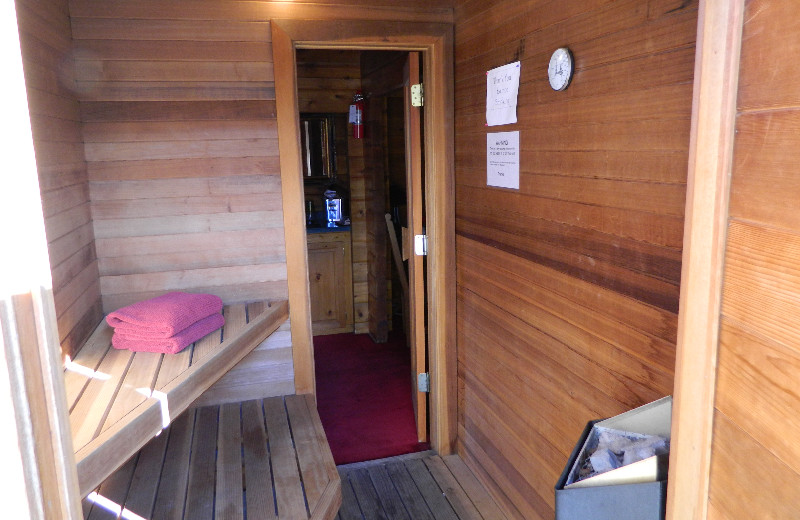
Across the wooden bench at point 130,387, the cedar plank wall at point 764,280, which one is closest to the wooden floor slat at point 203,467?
the wooden bench at point 130,387

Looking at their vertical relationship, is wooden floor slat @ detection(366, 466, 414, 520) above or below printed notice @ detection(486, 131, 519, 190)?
below

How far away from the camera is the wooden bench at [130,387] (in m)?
1.52

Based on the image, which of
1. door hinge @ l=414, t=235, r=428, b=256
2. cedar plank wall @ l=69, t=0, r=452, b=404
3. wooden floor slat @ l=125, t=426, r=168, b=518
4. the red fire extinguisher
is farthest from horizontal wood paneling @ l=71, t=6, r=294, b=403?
the red fire extinguisher

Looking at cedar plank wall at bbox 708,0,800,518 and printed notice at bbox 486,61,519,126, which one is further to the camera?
printed notice at bbox 486,61,519,126

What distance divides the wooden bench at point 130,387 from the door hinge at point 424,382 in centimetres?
98

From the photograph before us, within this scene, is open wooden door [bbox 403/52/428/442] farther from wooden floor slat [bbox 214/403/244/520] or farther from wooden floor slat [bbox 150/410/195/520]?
wooden floor slat [bbox 150/410/195/520]

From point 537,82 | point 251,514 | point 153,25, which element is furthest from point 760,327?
point 153,25

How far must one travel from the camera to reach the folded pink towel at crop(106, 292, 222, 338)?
7.17 ft

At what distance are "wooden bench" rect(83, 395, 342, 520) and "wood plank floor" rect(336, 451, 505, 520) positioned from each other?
49cm

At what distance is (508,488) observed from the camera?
8.48 ft

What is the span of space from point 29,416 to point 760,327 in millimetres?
1052

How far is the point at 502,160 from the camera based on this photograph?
2.38 metres

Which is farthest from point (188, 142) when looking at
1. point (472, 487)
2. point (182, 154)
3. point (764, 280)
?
point (764, 280)

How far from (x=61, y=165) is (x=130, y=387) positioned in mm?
847
